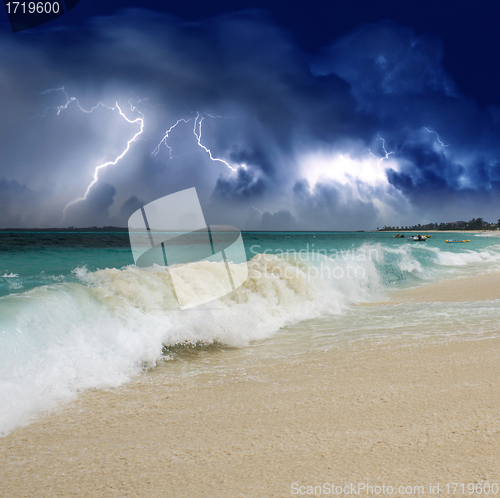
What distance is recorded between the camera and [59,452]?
97.6 inches

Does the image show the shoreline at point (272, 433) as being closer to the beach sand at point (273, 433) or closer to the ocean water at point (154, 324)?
the beach sand at point (273, 433)

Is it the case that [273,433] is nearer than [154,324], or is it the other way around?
[273,433]

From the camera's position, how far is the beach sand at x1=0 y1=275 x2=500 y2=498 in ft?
6.48

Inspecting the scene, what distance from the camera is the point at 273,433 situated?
8.27ft

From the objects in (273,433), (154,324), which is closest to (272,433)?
(273,433)

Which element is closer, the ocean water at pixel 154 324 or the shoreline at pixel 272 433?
the shoreline at pixel 272 433

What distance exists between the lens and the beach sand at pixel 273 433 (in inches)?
77.8

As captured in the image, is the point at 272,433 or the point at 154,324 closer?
the point at 272,433

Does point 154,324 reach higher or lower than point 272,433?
higher

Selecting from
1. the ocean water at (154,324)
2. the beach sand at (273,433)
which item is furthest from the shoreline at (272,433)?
the ocean water at (154,324)

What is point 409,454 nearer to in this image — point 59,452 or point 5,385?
point 59,452

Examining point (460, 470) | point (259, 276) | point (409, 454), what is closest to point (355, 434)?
point (409, 454)

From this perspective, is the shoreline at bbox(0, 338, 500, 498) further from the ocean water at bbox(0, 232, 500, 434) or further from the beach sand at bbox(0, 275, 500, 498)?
the ocean water at bbox(0, 232, 500, 434)

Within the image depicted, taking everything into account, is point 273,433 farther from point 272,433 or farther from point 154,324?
point 154,324
